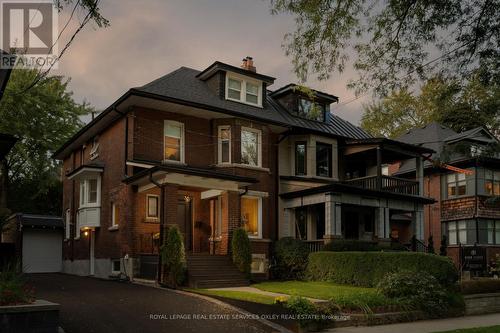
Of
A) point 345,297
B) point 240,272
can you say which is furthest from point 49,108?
point 345,297

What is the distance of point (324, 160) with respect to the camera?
26344 mm

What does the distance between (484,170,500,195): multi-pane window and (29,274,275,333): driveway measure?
23.9 metres

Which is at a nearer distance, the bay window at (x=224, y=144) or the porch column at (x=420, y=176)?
the bay window at (x=224, y=144)

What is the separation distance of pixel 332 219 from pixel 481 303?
7371 mm

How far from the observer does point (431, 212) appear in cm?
3472

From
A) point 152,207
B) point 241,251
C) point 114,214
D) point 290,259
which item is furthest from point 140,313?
point 114,214

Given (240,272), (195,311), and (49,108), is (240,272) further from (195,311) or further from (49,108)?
(49,108)

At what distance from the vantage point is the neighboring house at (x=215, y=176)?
67.1 ft

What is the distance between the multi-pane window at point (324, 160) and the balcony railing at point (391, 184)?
4.93 feet

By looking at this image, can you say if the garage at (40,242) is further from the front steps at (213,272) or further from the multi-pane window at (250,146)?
the front steps at (213,272)

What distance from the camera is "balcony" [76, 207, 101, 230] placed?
23.9m

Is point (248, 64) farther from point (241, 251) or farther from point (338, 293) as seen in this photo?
point (338, 293)

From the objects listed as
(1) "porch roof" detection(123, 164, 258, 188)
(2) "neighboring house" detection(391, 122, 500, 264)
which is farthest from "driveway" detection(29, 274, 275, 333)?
(2) "neighboring house" detection(391, 122, 500, 264)

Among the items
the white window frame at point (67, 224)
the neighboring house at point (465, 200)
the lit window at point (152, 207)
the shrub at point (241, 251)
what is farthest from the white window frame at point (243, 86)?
the neighboring house at point (465, 200)
